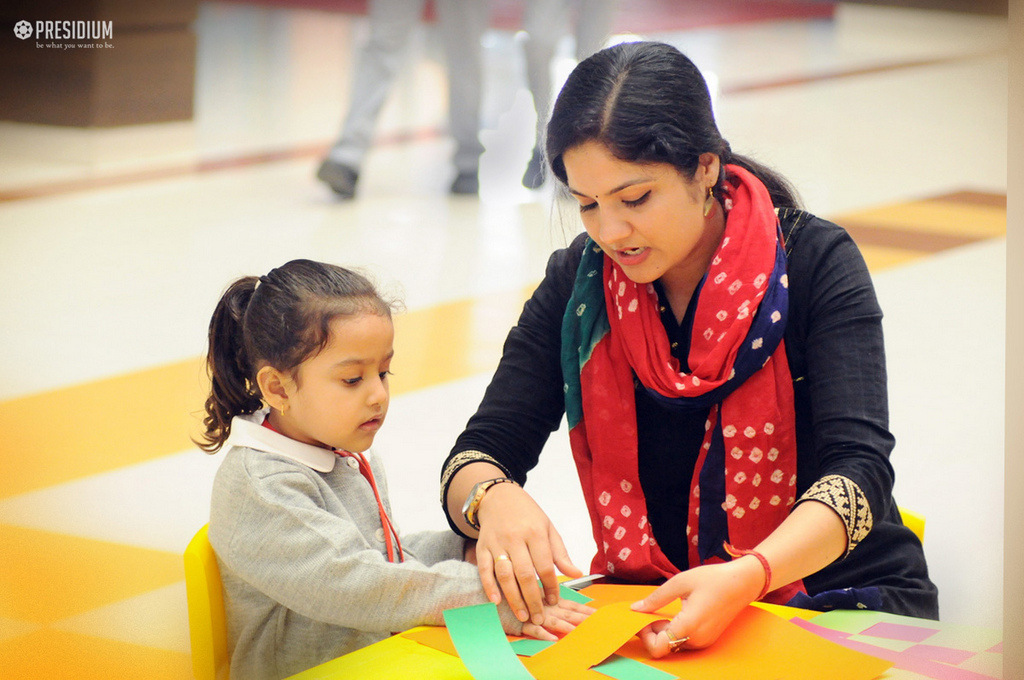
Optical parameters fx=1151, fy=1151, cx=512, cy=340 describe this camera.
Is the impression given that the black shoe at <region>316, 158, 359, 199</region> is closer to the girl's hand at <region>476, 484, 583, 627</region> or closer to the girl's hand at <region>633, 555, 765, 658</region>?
the girl's hand at <region>476, 484, 583, 627</region>

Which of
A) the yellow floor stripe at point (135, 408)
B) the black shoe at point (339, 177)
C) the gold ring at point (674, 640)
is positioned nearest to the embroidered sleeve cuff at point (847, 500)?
the gold ring at point (674, 640)

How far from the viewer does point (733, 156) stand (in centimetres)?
151

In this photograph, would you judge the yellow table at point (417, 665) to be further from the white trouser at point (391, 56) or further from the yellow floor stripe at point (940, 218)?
the white trouser at point (391, 56)

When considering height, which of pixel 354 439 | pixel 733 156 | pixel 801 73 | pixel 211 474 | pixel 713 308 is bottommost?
pixel 211 474

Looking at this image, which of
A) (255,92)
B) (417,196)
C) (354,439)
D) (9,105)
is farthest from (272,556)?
(255,92)

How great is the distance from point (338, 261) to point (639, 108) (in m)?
2.72

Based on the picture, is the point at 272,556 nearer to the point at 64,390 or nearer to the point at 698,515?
the point at 698,515

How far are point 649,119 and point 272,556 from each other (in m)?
0.65

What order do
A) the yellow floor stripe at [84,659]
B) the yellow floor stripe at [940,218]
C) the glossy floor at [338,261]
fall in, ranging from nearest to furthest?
the yellow floor stripe at [84,659] → the glossy floor at [338,261] → the yellow floor stripe at [940,218]

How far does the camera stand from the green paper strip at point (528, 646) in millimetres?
1163

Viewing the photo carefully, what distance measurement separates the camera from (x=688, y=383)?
54.2 inches

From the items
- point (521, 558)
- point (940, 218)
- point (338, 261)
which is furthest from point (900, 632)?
point (940, 218)

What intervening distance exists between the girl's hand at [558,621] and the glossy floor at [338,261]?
22.8 inches

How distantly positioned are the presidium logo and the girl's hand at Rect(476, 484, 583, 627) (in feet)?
18.1
